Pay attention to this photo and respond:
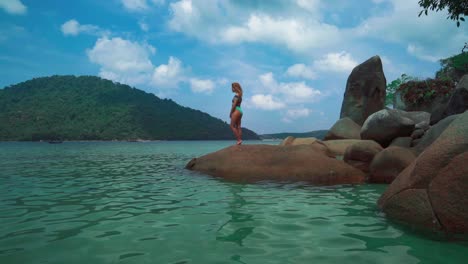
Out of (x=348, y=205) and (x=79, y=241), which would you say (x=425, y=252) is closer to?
(x=348, y=205)

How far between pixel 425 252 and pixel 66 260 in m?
3.72

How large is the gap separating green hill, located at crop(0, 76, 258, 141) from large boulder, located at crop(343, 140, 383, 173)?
94945 millimetres

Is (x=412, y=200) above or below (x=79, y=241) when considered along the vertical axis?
above

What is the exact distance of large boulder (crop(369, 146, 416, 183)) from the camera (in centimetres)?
895

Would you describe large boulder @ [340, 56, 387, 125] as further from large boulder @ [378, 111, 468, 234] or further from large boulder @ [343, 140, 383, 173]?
large boulder @ [378, 111, 468, 234]

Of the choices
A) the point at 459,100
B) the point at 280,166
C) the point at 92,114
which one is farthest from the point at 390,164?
the point at 92,114

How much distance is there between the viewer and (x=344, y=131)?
19531 mm

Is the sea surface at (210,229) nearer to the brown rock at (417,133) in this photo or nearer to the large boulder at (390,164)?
the large boulder at (390,164)

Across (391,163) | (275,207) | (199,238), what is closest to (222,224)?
(199,238)

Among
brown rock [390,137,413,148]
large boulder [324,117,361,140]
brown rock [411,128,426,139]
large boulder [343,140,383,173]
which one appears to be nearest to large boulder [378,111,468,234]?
large boulder [343,140,383,173]

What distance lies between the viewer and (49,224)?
190 inches

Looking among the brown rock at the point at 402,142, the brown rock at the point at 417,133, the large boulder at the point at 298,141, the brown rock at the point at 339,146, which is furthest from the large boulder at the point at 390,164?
the large boulder at the point at 298,141

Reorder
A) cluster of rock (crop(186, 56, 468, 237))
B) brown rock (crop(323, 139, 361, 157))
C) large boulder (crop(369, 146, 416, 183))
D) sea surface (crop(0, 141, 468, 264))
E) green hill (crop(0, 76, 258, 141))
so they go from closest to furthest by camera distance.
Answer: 1. sea surface (crop(0, 141, 468, 264))
2. cluster of rock (crop(186, 56, 468, 237))
3. large boulder (crop(369, 146, 416, 183))
4. brown rock (crop(323, 139, 361, 157))
5. green hill (crop(0, 76, 258, 141))

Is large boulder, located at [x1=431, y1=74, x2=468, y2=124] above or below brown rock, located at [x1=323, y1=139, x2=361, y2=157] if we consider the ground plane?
above
